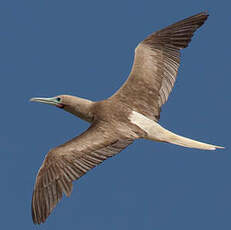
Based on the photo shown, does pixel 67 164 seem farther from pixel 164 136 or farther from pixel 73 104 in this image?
pixel 164 136

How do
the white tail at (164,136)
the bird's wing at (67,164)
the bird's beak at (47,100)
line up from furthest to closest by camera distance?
the bird's beak at (47,100) < the white tail at (164,136) < the bird's wing at (67,164)

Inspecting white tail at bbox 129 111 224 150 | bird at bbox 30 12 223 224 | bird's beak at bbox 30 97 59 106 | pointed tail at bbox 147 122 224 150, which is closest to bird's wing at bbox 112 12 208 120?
bird at bbox 30 12 223 224

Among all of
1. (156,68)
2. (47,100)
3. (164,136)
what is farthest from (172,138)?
(47,100)

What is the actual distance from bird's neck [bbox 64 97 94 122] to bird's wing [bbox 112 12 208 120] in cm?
72

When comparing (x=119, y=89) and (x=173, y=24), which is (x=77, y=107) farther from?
(x=173, y=24)

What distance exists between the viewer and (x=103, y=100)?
1709 cm

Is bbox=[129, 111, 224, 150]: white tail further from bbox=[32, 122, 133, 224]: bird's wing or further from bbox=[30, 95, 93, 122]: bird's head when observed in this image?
bbox=[30, 95, 93, 122]: bird's head

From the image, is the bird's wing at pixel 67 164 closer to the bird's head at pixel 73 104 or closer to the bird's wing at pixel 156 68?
the bird's head at pixel 73 104

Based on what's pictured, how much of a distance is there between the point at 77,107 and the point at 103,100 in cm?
62

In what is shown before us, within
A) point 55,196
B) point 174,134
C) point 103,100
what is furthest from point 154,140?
point 55,196

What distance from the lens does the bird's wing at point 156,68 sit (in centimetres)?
1728

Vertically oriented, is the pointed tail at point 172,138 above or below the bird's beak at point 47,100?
below

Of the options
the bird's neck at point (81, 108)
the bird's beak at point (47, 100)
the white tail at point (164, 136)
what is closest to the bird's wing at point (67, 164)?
the white tail at point (164, 136)

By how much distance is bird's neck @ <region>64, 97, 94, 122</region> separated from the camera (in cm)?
1700
